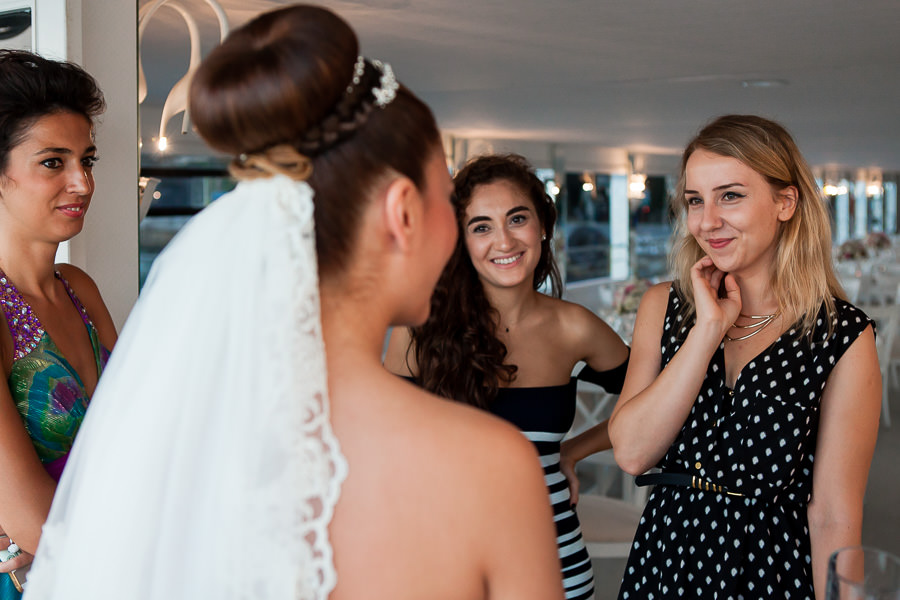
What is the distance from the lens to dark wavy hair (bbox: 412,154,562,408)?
1.87 m

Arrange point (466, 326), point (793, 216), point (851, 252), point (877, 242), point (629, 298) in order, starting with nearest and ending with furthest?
point (793, 216), point (466, 326), point (629, 298), point (851, 252), point (877, 242)

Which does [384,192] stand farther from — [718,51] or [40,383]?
[718,51]

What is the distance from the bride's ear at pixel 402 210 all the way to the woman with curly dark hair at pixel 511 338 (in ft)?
3.56

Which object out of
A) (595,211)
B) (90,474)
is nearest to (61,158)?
(90,474)

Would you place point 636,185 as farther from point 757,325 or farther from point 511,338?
point 757,325

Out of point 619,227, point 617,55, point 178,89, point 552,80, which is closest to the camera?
point 178,89

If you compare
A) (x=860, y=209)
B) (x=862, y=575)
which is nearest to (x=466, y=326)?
(x=862, y=575)

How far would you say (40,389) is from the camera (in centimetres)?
156

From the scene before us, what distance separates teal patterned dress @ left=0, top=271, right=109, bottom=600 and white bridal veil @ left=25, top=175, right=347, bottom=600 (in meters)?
0.77

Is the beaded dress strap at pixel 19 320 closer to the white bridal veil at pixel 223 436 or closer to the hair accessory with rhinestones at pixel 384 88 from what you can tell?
the white bridal veil at pixel 223 436

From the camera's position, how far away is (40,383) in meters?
1.56

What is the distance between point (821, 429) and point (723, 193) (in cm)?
48

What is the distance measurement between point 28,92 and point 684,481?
146cm

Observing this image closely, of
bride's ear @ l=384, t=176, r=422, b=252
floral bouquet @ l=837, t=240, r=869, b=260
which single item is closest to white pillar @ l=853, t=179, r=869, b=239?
floral bouquet @ l=837, t=240, r=869, b=260
